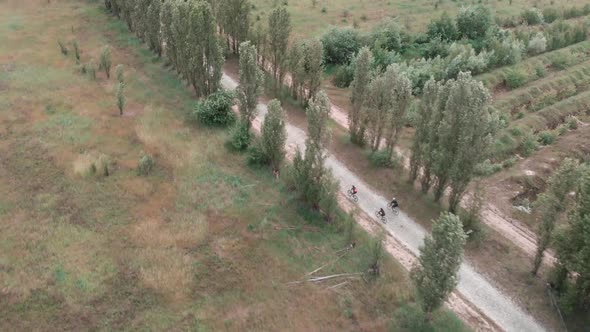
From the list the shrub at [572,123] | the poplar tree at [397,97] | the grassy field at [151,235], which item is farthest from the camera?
the shrub at [572,123]

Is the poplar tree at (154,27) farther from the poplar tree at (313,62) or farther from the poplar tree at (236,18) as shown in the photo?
the poplar tree at (313,62)

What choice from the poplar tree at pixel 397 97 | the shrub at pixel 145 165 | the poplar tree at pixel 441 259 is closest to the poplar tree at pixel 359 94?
the poplar tree at pixel 397 97

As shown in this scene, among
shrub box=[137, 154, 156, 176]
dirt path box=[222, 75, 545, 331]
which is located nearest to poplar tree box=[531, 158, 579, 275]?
dirt path box=[222, 75, 545, 331]

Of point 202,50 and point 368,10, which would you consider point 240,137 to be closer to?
point 202,50

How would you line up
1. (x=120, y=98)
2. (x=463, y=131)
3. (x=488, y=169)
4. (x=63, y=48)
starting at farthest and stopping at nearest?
(x=63, y=48)
(x=120, y=98)
(x=488, y=169)
(x=463, y=131)

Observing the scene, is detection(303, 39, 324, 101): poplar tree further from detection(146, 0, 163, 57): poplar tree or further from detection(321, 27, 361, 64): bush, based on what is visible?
detection(146, 0, 163, 57): poplar tree

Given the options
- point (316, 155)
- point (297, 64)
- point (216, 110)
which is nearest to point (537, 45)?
point (297, 64)

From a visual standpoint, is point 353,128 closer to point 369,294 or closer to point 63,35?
point 369,294
